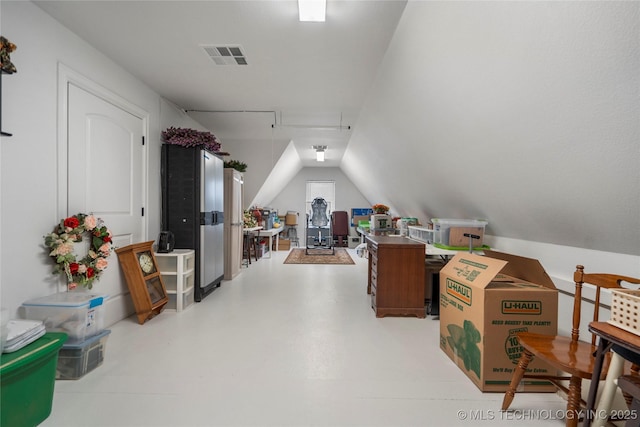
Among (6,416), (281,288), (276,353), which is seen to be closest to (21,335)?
(6,416)

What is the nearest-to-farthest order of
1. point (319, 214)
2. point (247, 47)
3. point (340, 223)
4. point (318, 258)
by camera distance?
point (247, 47)
point (318, 258)
point (319, 214)
point (340, 223)

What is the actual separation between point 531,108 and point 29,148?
11.1 feet

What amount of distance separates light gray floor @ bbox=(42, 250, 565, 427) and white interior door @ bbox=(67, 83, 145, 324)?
511mm

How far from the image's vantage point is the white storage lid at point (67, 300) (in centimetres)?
208

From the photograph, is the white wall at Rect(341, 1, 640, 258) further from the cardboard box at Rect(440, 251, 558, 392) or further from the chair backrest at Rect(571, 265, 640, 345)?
the cardboard box at Rect(440, 251, 558, 392)

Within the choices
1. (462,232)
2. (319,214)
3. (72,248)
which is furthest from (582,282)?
(319,214)

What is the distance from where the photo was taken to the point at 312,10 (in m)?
2.09

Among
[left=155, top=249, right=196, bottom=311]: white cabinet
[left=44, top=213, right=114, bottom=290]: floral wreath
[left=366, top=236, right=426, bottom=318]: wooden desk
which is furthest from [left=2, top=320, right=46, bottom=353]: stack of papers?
[left=366, top=236, right=426, bottom=318]: wooden desk

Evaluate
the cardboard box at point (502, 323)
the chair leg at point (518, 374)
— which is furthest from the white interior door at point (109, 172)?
the chair leg at point (518, 374)

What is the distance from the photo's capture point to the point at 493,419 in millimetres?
1645

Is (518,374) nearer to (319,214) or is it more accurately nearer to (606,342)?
(606,342)

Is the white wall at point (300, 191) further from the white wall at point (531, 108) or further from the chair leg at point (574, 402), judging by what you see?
the chair leg at point (574, 402)

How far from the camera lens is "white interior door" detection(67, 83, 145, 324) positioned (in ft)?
8.39

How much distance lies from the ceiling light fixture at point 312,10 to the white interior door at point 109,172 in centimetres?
204
